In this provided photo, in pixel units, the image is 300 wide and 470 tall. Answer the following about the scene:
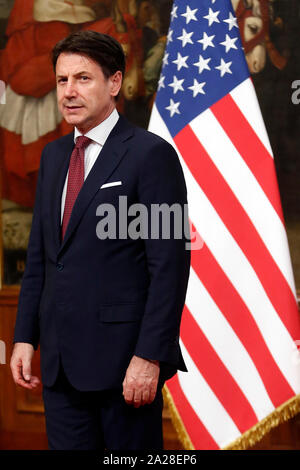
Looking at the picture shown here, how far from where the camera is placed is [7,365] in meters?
4.19

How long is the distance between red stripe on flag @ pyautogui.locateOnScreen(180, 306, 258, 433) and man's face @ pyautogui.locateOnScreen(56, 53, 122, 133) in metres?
1.48

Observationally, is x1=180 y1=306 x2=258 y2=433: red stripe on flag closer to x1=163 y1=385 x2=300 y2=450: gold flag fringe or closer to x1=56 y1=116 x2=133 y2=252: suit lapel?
x1=163 y1=385 x2=300 y2=450: gold flag fringe

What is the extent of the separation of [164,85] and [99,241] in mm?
1593

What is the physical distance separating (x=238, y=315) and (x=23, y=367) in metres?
1.34

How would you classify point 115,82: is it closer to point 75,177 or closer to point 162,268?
point 75,177

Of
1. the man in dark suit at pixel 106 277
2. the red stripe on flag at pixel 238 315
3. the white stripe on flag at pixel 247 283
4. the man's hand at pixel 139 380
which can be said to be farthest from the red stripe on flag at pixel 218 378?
the man's hand at pixel 139 380

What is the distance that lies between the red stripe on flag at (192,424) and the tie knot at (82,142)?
158 cm

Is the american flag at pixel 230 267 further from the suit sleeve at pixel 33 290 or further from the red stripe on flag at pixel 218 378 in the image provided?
the suit sleeve at pixel 33 290

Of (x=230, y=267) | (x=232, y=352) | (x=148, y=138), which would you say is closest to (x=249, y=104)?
(x=230, y=267)

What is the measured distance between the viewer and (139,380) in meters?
1.82

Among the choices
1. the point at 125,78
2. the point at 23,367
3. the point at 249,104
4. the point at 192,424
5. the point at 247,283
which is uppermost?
the point at 125,78
